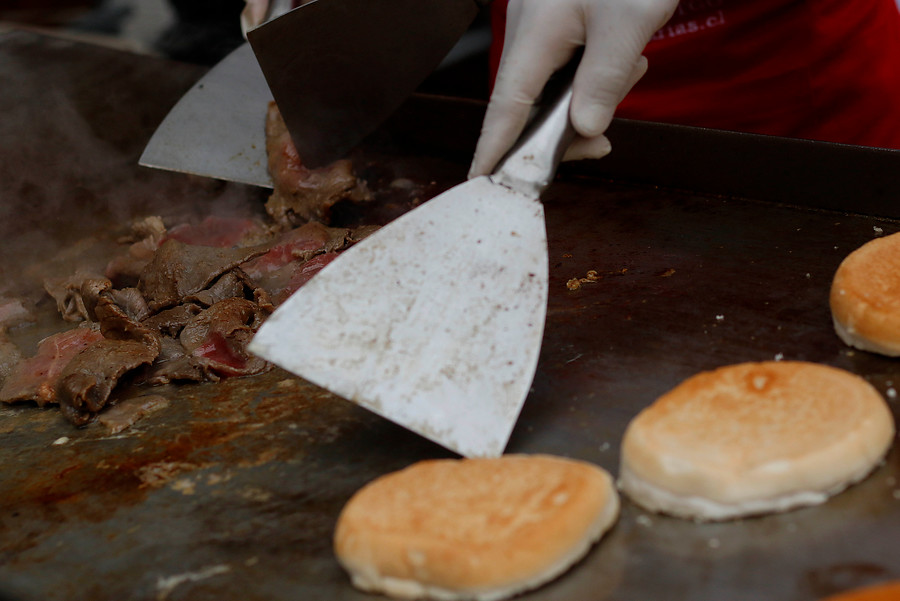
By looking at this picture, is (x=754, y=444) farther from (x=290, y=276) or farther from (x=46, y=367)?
(x=46, y=367)

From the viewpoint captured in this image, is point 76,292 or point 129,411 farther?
point 76,292

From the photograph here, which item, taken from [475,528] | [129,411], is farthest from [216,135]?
[475,528]

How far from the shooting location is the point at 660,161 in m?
3.30

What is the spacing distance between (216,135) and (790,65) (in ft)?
8.55

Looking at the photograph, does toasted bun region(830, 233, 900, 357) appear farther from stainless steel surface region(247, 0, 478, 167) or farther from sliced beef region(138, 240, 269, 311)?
sliced beef region(138, 240, 269, 311)

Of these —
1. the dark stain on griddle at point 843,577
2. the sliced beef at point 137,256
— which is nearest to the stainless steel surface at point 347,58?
the sliced beef at point 137,256

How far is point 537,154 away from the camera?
2146 millimetres

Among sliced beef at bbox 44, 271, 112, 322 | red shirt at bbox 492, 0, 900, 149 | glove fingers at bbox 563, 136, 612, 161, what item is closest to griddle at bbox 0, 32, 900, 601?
sliced beef at bbox 44, 271, 112, 322

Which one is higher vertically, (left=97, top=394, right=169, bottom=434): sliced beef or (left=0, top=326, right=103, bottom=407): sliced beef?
(left=0, top=326, right=103, bottom=407): sliced beef

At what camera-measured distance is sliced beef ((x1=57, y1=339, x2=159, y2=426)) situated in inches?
99.0

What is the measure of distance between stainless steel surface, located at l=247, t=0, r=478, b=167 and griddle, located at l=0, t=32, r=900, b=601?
50 centimetres

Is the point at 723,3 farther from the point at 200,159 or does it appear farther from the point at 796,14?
the point at 200,159

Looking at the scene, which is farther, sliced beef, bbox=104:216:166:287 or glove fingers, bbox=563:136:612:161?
sliced beef, bbox=104:216:166:287

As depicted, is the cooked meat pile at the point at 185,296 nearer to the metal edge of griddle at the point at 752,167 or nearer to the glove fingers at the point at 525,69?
the glove fingers at the point at 525,69
